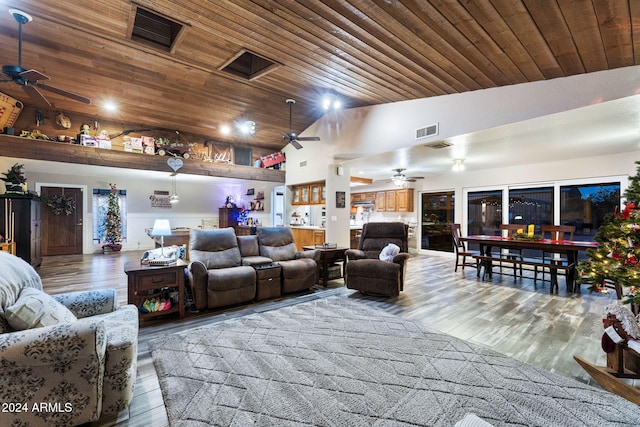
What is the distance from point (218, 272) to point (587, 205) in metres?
7.38

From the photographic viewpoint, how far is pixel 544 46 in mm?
2771

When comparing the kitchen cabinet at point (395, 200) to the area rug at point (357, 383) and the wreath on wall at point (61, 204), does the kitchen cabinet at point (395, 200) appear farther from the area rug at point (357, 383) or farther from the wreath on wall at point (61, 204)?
the wreath on wall at point (61, 204)

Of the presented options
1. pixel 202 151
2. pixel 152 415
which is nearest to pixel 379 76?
pixel 152 415

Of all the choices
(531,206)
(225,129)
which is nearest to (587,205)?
(531,206)

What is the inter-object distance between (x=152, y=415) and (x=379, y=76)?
14.4 ft

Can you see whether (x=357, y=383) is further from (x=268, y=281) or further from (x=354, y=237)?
(x=354, y=237)

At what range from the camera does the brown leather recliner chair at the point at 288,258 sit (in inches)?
166

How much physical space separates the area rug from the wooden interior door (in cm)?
780

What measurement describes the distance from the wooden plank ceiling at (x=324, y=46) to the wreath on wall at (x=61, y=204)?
11.4 feet

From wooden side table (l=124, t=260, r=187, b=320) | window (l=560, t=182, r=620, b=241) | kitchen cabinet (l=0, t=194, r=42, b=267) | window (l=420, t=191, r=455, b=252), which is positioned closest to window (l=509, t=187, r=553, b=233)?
window (l=560, t=182, r=620, b=241)

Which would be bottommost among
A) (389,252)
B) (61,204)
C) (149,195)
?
(389,252)

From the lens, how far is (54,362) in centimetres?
144

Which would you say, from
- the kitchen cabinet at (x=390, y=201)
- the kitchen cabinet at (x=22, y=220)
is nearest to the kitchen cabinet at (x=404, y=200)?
the kitchen cabinet at (x=390, y=201)

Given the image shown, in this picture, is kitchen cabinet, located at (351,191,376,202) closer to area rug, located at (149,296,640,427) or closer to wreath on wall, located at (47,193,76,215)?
area rug, located at (149,296,640,427)
